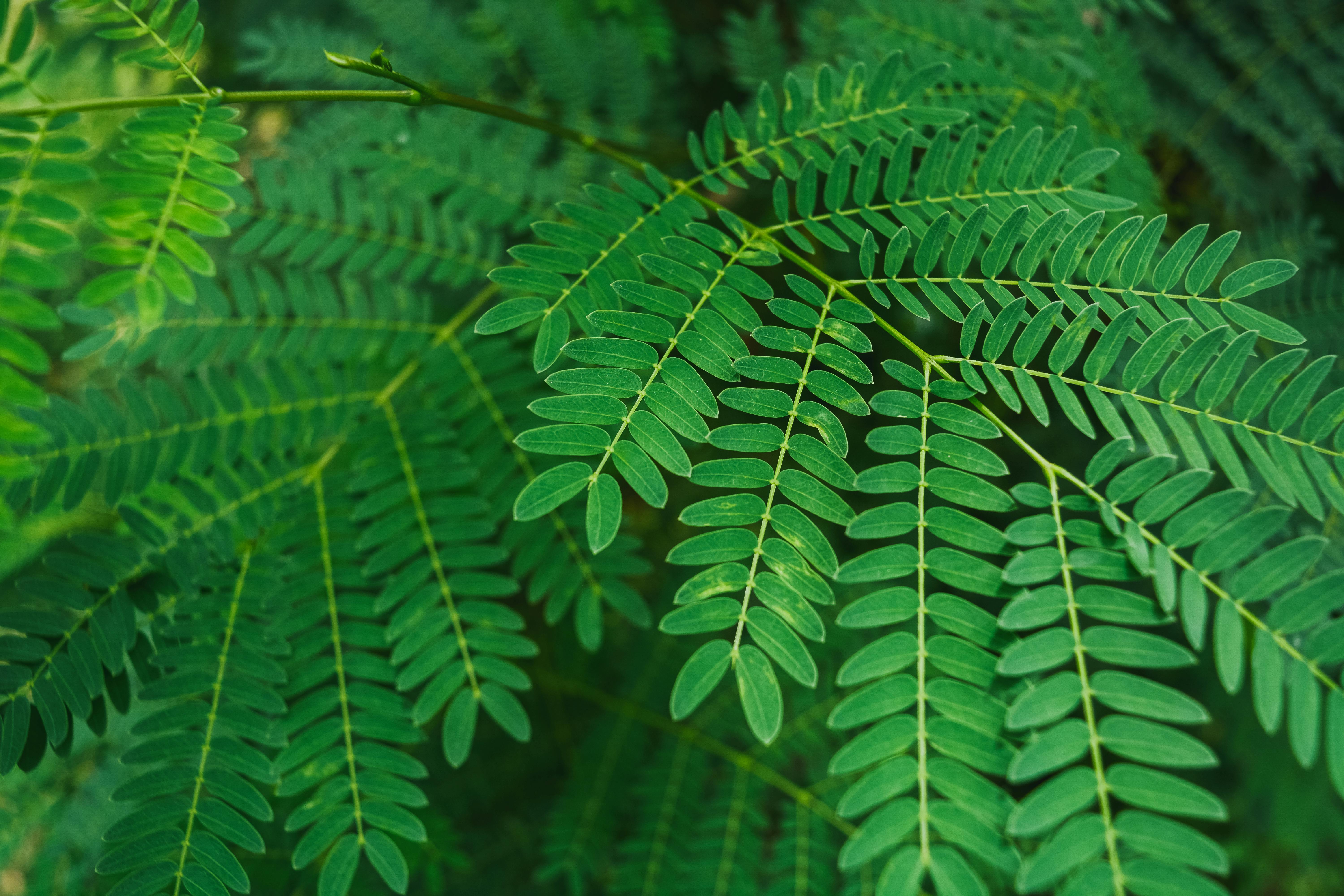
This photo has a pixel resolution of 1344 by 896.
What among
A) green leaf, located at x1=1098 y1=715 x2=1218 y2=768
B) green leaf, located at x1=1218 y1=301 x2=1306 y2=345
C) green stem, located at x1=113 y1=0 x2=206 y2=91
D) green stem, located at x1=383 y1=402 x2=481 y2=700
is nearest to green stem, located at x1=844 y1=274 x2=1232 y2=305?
green leaf, located at x1=1218 y1=301 x2=1306 y2=345

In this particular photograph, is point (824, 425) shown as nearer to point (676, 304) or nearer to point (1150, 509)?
point (676, 304)

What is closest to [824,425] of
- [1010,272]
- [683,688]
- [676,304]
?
[676,304]

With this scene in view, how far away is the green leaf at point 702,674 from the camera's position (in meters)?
0.82

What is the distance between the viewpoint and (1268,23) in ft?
6.45

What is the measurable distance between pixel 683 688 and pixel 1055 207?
0.87m

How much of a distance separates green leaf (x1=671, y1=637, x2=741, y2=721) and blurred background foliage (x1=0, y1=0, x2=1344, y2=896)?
0.81 metres

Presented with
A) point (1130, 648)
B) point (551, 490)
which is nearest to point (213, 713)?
point (551, 490)

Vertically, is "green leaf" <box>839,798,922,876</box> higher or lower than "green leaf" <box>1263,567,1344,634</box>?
lower

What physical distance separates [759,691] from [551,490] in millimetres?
316

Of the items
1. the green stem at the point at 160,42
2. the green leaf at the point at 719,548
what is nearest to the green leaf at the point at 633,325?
the green leaf at the point at 719,548

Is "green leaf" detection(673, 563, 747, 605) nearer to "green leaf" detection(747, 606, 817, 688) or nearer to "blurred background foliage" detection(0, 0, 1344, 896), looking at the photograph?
"green leaf" detection(747, 606, 817, 688)

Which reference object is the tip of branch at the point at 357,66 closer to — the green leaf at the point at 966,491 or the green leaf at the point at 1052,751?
the green leaf at the point at 966,491

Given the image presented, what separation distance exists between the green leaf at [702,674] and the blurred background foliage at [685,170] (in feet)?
2.64

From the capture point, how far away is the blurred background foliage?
5.24 ft
